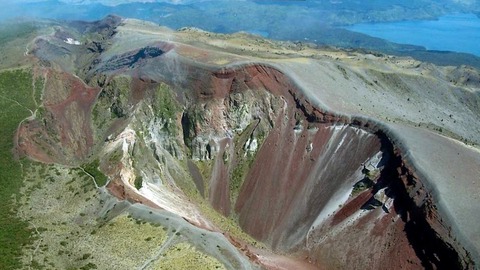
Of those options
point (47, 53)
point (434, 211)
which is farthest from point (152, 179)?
point (47, 53)

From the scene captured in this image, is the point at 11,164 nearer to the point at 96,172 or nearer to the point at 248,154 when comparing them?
the point at 96,172

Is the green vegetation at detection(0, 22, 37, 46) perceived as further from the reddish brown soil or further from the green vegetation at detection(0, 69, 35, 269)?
the reddish brown soil

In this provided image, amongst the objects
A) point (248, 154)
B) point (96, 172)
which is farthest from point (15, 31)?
point (96, 172)

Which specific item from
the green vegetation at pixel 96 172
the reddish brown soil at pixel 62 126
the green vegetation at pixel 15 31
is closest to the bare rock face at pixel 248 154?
the reddish brown soil at pixel 62 126

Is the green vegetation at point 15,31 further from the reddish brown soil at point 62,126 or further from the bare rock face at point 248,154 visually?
the bare rock face at point 248,154

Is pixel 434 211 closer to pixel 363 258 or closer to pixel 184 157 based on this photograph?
pixel 363 258
